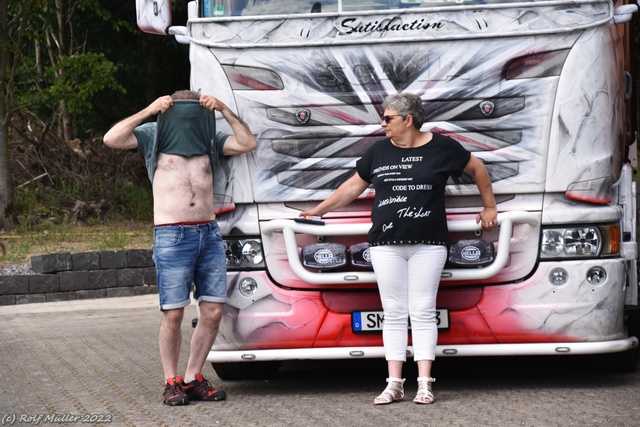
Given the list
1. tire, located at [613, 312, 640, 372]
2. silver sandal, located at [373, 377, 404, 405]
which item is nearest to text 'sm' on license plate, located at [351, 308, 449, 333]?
silver sandal, located at [373, 377, 404, 405]

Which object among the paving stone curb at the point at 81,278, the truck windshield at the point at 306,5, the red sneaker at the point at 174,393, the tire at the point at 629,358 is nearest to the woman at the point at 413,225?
the truck windshield at the point at 306,5

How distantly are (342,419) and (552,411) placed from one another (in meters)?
1.17

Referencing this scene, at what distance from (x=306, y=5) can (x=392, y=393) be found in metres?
2.42

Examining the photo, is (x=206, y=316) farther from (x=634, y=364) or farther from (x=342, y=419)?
(x=634, y=364)

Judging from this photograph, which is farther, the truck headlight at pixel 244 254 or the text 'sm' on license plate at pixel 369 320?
the truck headlight at pixel 244 254

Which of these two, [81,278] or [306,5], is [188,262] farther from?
[81,278]

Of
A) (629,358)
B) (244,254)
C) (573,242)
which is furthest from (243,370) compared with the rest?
(629,358)

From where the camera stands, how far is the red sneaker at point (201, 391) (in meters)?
7.91

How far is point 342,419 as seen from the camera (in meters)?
7.10

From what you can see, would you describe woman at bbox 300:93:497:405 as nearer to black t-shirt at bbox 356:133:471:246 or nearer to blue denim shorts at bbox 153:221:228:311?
black t-shirt at bbox 356:133:471:246

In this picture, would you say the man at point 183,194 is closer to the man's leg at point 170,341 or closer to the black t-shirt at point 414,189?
the man's leg at point 170,341

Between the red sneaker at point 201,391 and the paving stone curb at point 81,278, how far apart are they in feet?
24.6

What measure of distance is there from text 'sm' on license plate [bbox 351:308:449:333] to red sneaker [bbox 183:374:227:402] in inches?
37.5

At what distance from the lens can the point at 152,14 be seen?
8.28m
